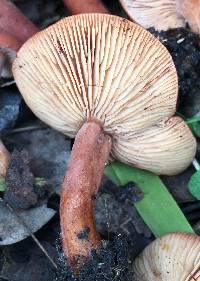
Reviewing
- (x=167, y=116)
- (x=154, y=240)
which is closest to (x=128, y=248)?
(x=154, y=240)

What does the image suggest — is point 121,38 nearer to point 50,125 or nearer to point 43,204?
point 50,125

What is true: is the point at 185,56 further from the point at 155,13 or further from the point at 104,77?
the point at 104,77

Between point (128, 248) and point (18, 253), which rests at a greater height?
point (128, 248)

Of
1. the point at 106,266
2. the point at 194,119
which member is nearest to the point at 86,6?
the point at 194,119

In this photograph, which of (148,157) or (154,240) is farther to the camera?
(148,157)

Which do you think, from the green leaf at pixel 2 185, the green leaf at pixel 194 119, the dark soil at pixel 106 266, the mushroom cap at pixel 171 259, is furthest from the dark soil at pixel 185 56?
the green leaf at pixel 2 185

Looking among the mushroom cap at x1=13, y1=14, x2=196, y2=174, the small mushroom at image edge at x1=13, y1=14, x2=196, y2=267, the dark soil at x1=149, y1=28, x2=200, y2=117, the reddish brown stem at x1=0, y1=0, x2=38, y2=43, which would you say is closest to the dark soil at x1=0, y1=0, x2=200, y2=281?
the dark soil at x1=149, y1=28, x2=200, y2=117
